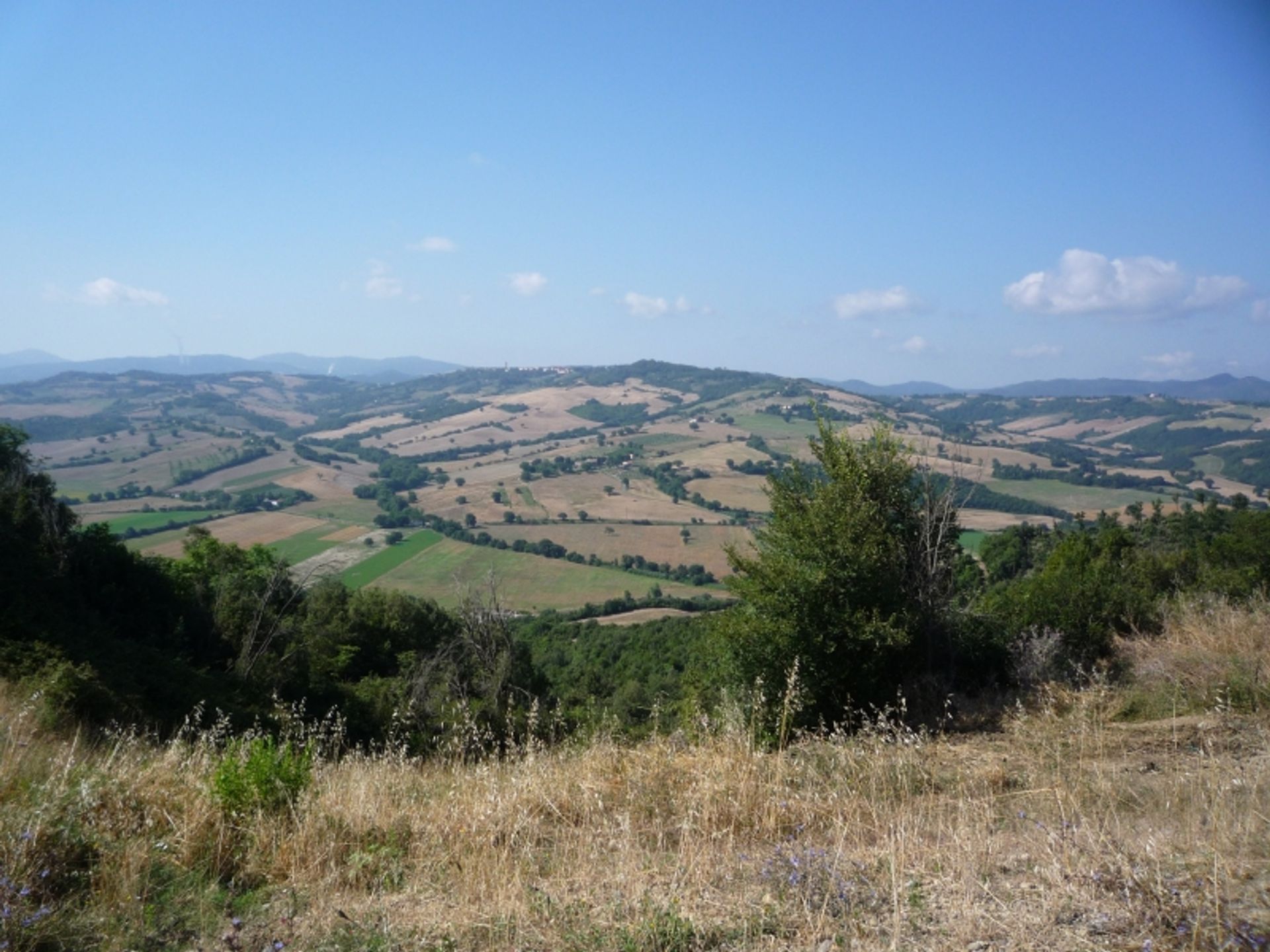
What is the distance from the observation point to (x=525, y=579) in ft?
176

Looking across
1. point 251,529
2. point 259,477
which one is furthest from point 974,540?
point 259,477

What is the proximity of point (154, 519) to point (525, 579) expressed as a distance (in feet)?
120

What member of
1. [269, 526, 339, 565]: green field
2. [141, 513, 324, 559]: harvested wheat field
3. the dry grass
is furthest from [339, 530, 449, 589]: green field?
the dry grass

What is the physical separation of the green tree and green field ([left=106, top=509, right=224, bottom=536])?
6034cm

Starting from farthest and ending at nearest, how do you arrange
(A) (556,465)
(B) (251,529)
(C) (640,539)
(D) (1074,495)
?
(A) (556,465) < (D) (1074,495) < (C) (640,539) < (B) (251,529)

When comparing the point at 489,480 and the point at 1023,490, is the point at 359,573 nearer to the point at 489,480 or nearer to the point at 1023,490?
the point at 489,480

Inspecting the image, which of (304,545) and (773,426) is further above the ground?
(773,426)

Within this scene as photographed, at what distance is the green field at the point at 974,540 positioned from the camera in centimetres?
5088

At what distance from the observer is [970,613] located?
10.8 meters

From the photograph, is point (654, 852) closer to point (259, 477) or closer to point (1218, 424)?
point (259, 477)

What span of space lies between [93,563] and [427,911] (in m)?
21.3

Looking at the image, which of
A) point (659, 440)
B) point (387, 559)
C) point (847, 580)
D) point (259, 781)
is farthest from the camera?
point (659, 440)

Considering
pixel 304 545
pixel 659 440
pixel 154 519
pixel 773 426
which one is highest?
pixel 773 426

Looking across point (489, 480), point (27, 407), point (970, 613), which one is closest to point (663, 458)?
point (489, 480)
